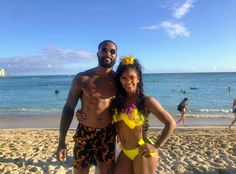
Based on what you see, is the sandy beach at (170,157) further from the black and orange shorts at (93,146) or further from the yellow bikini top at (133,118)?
the yellow bikini top at (133,118)

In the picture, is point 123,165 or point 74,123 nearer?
point 123,165

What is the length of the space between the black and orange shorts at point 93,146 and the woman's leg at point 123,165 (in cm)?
19

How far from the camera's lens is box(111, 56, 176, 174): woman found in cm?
328

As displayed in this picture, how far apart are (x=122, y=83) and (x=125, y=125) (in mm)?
443

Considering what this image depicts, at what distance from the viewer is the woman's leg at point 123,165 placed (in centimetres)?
342

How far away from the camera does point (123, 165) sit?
3.47m

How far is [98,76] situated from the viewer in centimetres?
380

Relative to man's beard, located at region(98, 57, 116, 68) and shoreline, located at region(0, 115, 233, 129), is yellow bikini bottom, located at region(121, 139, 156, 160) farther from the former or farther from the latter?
shoreline, located at region(0, 115, 233, 129)

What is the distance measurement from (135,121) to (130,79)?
1.43 ft

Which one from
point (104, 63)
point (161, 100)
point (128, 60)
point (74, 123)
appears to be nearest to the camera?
point (128, 60)

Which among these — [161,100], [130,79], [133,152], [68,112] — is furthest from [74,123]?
[161,100]

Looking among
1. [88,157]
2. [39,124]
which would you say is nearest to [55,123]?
[39,124]

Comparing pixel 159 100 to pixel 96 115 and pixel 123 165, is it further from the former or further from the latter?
pixel 123 165

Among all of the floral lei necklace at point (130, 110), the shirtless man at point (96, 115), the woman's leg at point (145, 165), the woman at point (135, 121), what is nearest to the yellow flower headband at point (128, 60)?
the woman at point (135, 121)
